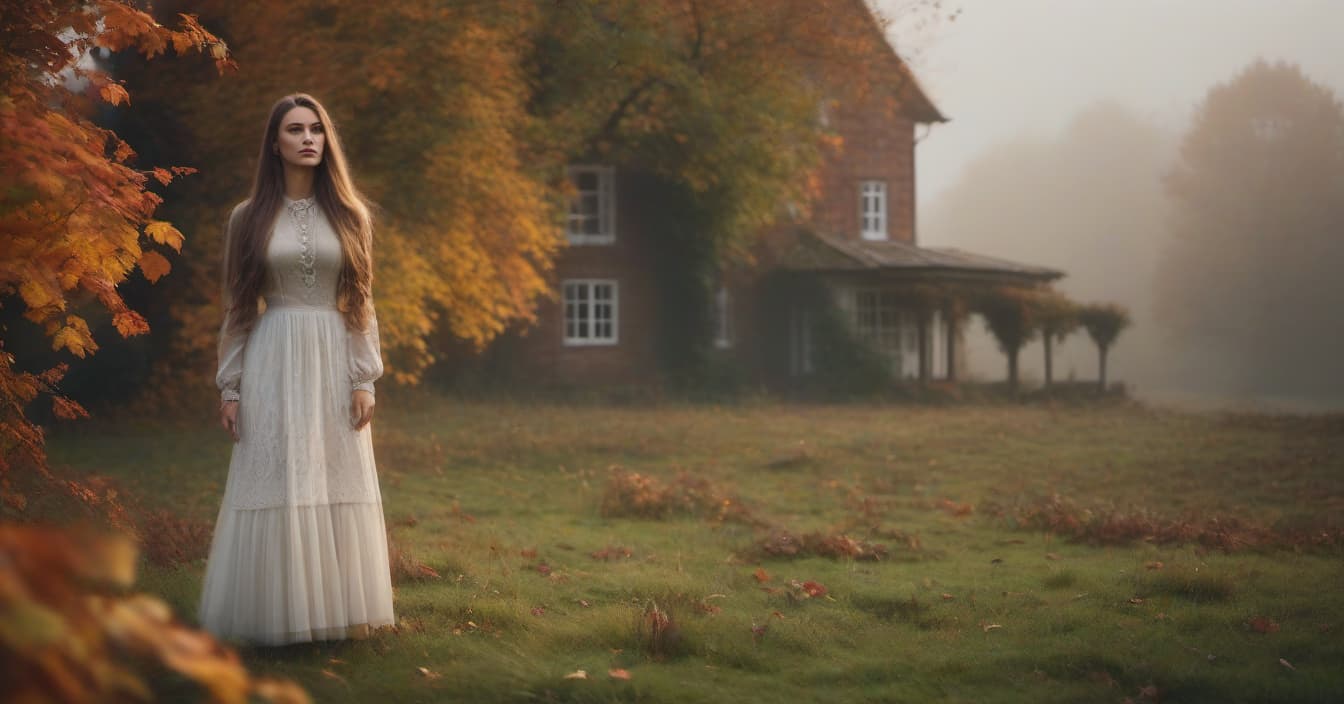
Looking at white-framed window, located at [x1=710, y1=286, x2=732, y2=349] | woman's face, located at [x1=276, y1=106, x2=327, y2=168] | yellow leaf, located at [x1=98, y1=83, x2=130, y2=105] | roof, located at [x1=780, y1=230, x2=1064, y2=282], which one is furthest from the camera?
white-framed window, located at [x1=710, y1=286, x2=732, y2=349]

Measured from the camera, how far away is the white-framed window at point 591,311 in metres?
30.4

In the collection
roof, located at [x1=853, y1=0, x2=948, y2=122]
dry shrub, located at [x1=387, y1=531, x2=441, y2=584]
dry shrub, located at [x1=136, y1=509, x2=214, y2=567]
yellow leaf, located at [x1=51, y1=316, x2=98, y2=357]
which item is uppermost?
roof, located at [x1=853, y1=0, x2=948, y2=122]

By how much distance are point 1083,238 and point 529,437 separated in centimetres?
5392

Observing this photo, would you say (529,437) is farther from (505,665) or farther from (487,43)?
(505,665)

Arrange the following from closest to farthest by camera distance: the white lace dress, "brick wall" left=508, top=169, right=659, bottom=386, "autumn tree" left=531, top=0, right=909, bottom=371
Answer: the white lace dress, "autumn tree" left=531, top=0, right=909, bottom=371, "brick wall" left=508, top=169, right=659, bottom=386

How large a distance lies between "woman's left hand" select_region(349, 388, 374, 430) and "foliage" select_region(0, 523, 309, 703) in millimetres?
3428

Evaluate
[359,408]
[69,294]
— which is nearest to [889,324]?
[69,294]

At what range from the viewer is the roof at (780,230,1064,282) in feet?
99.3

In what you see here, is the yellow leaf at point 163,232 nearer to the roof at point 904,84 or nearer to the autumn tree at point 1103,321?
the roof at point 904,84

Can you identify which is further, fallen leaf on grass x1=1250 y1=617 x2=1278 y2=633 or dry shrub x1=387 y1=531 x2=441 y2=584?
dry shrub x1=387 y1=531 x2=441 y2=584

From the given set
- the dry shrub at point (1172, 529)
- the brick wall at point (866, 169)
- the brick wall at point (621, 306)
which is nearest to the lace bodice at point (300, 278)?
the dry shrub at point (1172, 529)

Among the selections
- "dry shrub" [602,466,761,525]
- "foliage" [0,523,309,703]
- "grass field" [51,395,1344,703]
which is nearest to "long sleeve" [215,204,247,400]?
"grass field" [51,395,1344,703]

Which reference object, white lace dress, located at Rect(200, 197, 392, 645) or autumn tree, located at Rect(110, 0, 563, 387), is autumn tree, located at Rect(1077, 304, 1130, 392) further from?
white lace dress, located at Rect(200, 197, 392, 645)

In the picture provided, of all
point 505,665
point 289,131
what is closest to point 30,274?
point 289,131
